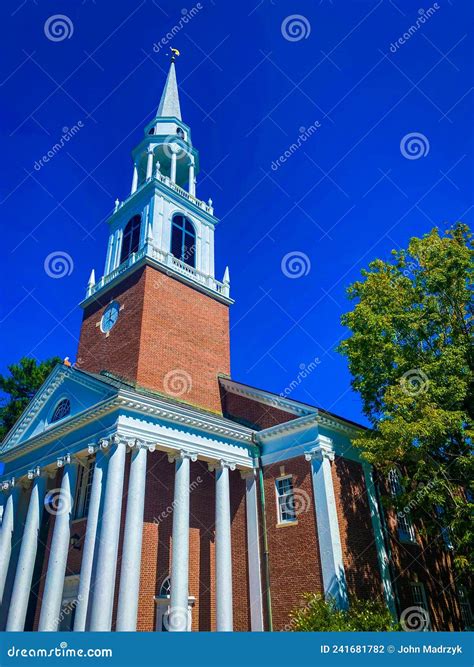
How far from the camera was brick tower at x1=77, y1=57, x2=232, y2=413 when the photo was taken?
70.9 ft

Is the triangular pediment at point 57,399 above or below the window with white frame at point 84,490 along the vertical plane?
above

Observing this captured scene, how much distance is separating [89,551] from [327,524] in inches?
306

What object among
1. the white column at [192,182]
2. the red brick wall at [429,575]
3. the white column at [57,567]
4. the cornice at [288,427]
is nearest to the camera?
the white column at [57,567]

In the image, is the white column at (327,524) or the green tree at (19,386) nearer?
the white column at (327,524)

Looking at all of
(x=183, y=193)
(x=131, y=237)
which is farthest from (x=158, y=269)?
(x=183, y=193)

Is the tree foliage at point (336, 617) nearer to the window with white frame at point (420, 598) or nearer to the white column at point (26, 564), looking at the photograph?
the window with white frame at point (420, 598)

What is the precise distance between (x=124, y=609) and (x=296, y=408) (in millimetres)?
9117

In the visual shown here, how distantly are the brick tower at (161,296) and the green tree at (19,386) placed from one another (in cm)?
893

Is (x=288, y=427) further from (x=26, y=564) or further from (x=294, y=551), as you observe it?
(x=26, y=564)

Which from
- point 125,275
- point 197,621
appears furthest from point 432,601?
point 125,275

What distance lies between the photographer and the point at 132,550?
45.8 feet

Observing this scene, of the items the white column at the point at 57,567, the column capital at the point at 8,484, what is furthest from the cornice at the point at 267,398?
the column capital at the point at 8,484

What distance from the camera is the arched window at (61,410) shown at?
19.6m

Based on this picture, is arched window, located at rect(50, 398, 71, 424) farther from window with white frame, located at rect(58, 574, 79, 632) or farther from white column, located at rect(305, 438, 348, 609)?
white column, located at rect(305, 438, 348, 609)
